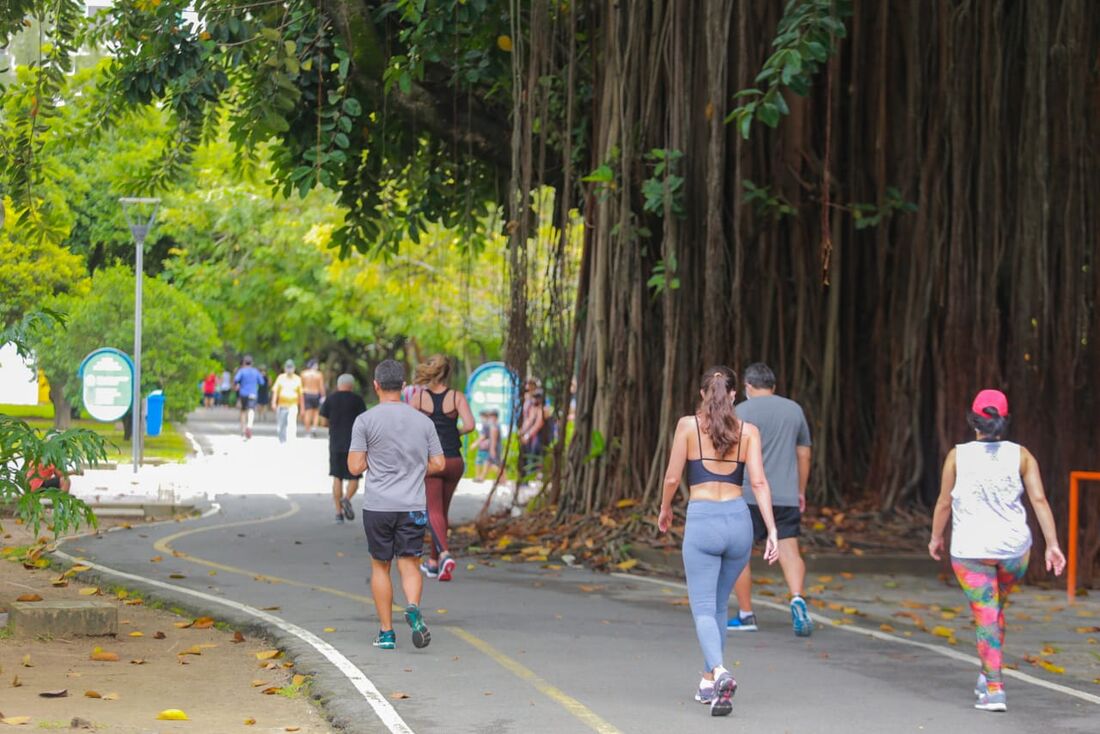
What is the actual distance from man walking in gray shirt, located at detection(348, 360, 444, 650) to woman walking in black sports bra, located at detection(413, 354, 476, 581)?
9.60 ft

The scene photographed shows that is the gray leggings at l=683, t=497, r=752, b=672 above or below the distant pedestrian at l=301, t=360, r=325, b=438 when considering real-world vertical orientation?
below

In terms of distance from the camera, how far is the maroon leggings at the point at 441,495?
13.4 meters

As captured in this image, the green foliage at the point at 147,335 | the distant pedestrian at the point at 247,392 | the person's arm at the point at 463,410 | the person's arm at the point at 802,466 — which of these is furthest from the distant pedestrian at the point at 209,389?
the person's arm at the point at 802,466

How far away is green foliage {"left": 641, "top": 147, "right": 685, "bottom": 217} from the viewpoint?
49.3 ft

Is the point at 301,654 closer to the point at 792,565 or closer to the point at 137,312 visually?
the point at 792,565

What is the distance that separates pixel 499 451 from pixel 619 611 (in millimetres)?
14207

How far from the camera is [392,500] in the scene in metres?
9.89

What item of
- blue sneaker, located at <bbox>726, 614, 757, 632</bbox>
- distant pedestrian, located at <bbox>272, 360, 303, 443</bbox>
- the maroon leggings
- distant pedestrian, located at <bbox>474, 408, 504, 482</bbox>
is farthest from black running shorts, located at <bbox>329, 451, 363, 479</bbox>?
distant pedestrian, located at <bbox>272, 360, 303, 443</bbox>

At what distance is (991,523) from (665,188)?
23.1ft

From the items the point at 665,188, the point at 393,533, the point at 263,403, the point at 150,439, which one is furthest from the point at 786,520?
the point at 263,403

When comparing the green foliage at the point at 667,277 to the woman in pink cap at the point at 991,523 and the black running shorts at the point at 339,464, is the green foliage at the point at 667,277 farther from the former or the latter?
the woman in pink cap at the point at 991,523

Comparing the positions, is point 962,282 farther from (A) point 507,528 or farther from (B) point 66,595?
(B) point 66,595

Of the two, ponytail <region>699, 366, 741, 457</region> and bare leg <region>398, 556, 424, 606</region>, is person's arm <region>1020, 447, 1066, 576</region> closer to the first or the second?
ponytail <region>699, 366, 741, 457</region>

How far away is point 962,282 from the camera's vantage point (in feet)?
47.2
